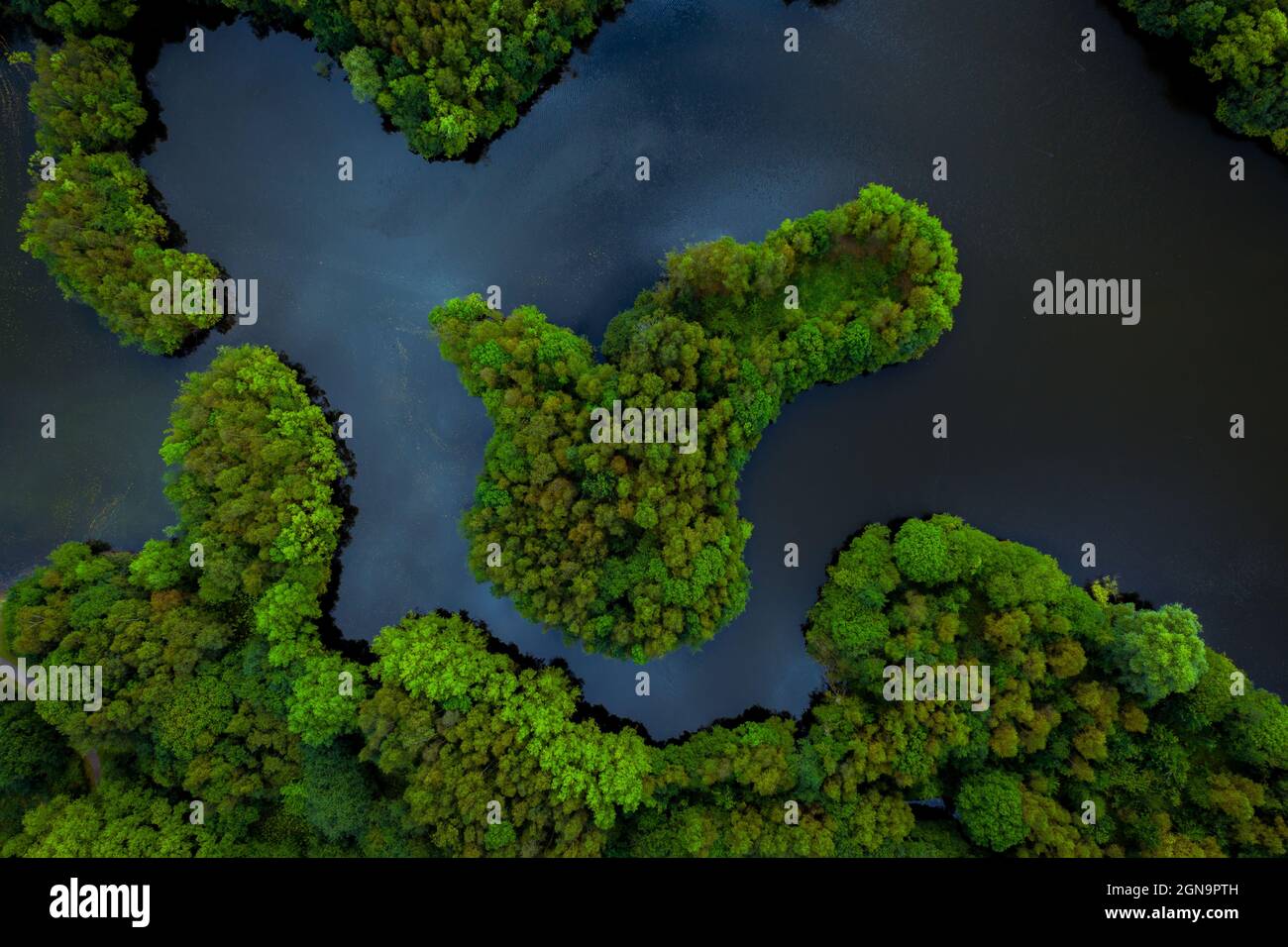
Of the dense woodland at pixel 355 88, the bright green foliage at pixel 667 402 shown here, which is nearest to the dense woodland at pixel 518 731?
the bright green foliage at pixel 667 402

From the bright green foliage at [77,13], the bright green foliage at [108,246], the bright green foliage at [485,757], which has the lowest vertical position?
the bright green foliage at [485,757]

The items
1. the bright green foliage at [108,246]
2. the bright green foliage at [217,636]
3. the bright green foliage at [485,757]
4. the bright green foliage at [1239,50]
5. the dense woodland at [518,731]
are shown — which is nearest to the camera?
the bright green foliage at [485,757]

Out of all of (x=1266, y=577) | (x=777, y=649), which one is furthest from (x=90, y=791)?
(x=1266, y=577)

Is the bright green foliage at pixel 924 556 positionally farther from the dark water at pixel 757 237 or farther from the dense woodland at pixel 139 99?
the dense woodland at pixel 139 99

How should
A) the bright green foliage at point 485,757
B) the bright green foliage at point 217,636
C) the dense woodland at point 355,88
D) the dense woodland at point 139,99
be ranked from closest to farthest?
the bright green foliage at point 485,757, the bright green foliage at point 217,636, the dense woodland at point 355,88, the dense woodland at point 139,99

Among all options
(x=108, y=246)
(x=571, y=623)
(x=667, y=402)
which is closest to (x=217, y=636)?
(x=571, y=623)

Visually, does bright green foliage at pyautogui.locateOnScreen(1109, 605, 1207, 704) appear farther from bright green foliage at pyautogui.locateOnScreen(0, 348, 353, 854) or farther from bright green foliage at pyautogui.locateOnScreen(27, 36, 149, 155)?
bright green foliage at pyautogui.locateOnScreen(27, 36, 149, 155)

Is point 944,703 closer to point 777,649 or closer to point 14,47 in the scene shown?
point 777,649
